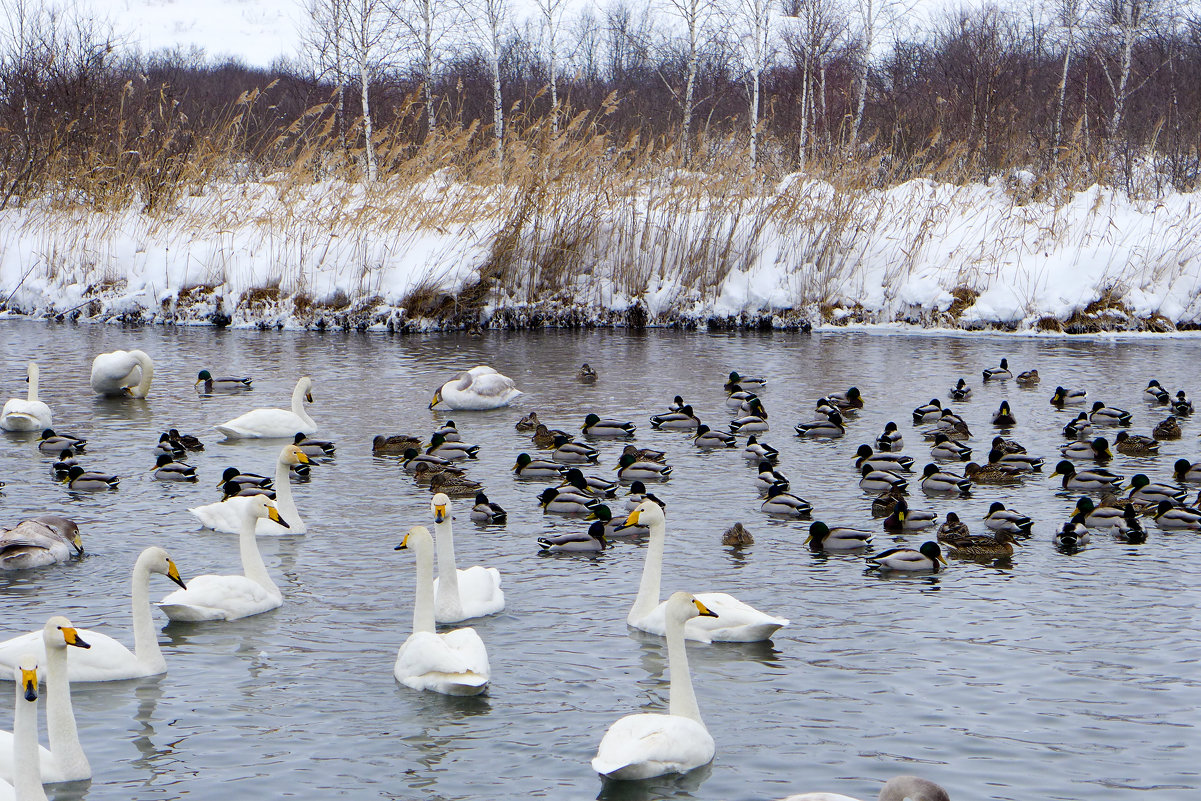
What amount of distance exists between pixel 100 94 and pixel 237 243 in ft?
26.6

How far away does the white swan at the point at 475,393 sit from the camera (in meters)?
16.9

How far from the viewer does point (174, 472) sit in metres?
12.6

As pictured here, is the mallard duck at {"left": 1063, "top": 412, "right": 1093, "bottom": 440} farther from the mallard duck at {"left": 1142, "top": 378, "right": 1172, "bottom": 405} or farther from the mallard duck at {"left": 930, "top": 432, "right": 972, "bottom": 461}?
the mallard duck at {"left": 1142, "top": 378, "right": 1172, "bottom": 405}

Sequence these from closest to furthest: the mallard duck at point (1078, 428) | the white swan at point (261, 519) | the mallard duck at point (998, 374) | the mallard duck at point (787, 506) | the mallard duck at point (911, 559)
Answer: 1. the mallard duck at point (911, 559)
2. the white swan at point (261, 519)
3. the mallard duck at point (787, 506)
4. the mallard duck at point (1078, 428)
5. the mallard duck at point (998, 374)

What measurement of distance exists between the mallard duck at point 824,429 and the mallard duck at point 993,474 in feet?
7.55

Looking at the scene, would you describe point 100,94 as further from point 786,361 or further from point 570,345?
point 786,361

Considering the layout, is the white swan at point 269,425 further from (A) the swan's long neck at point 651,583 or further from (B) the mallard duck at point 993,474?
(B) the mallard duck at point 993,474

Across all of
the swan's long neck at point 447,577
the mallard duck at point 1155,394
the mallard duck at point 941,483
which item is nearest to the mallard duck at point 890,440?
the mallard duck at point 941,483

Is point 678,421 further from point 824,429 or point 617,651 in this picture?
point 617,651

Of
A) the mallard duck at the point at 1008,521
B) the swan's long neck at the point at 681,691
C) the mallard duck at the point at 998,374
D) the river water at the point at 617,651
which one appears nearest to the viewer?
the river water at the point at 617,651

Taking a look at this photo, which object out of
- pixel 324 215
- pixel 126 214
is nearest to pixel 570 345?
pixel 324 215

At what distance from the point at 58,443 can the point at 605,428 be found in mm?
6022

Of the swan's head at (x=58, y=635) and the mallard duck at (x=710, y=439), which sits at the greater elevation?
the mallard duck at (x=710, y=439)

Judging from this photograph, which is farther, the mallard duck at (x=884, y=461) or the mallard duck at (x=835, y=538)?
the mallard duck at (x=884, y=461)
